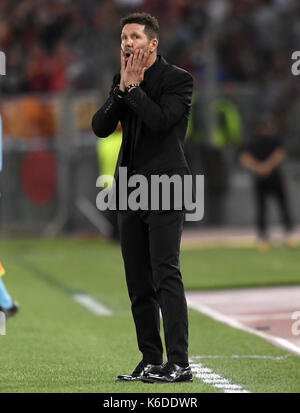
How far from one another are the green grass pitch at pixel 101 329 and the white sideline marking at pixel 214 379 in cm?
6

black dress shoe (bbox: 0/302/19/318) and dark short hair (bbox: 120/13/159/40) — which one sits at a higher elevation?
dark short hair (bbox: 120/13/159/40)

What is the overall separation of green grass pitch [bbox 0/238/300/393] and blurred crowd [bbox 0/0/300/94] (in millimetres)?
5962

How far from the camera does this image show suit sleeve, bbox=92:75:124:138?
6.36m

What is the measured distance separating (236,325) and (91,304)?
2.29 meters

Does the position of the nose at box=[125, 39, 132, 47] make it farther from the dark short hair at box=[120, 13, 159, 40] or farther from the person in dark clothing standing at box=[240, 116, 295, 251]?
the person in dark clothing standing at box=[240, 116, 295, 251]

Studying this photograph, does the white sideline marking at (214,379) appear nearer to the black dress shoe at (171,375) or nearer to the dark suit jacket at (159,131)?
the black dress shoe at (171,375)

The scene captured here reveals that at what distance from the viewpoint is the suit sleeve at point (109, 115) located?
6.36 metres

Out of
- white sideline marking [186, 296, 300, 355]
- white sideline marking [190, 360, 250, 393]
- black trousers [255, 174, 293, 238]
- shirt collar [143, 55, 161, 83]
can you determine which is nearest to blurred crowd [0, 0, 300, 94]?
black trousers [255, 174, 293, 238]

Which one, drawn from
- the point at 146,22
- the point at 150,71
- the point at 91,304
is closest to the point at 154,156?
the point at 150,71

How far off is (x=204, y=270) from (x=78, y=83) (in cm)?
884

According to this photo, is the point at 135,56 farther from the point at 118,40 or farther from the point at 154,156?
the point at 118,40

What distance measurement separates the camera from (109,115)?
638 cm

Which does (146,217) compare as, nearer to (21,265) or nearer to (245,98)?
(21,265)

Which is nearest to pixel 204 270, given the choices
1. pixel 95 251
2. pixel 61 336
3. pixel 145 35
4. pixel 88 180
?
pixel 95 251
